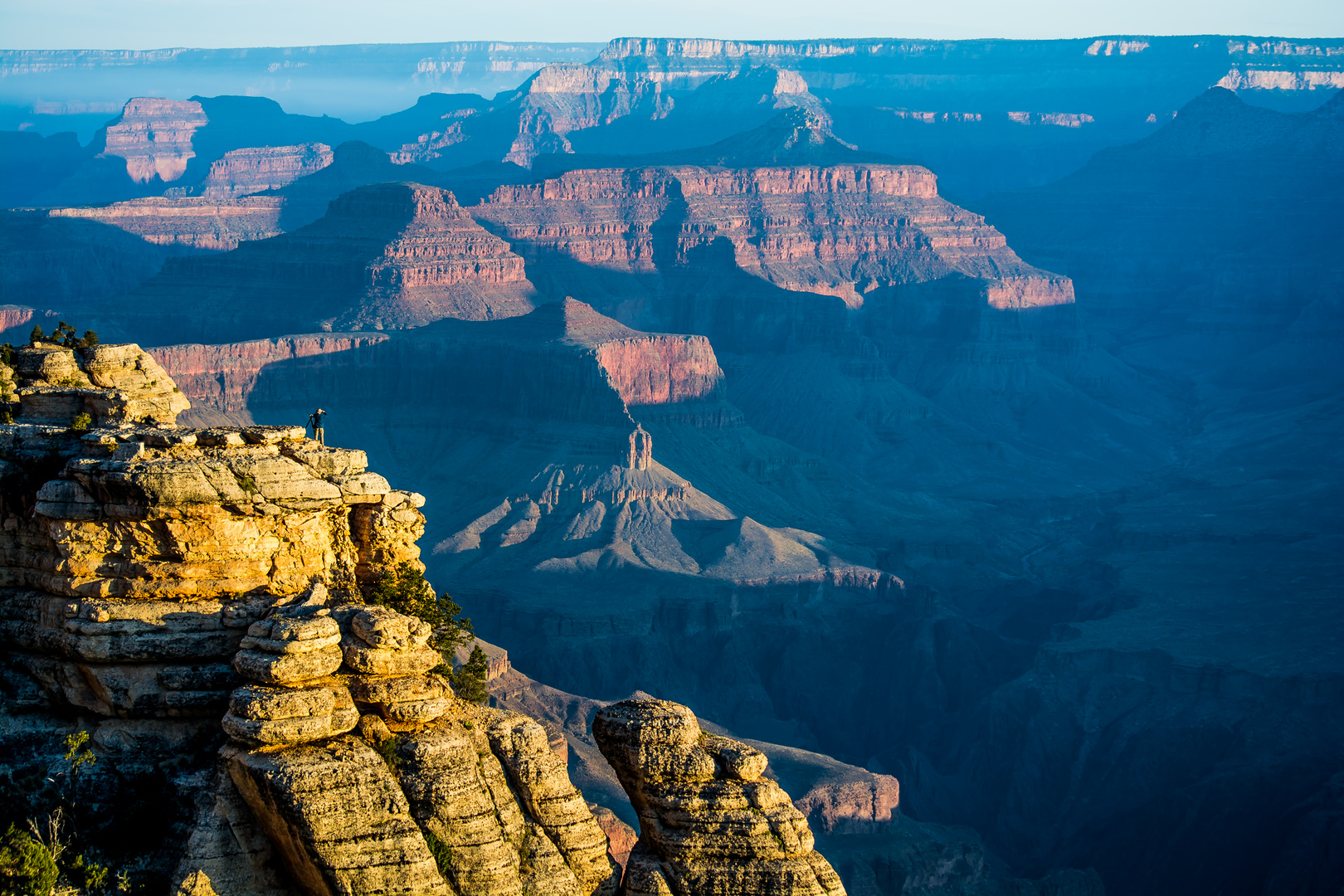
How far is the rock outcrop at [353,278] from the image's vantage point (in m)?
176

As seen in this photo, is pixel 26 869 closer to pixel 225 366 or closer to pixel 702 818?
pixel 702 818

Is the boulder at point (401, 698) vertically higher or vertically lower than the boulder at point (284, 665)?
lower

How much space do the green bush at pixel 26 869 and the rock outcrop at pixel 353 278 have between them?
144m

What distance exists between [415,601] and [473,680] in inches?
172

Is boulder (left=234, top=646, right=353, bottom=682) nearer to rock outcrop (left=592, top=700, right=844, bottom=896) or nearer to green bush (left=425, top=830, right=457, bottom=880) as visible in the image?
green bush (left=425, top=830, right=457, bottom=880)

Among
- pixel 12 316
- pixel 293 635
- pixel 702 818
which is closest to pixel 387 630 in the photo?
pixel 293 635

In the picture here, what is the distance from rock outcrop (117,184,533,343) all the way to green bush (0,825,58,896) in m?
144

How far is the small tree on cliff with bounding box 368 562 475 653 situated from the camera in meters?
35.8

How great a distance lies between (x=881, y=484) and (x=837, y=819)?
310 ft

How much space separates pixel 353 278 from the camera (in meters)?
179

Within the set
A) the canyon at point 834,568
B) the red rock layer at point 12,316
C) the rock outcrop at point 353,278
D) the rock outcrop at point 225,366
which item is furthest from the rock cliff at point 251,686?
the red rock layer at point 12,316

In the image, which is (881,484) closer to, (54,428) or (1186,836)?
(1186,836)

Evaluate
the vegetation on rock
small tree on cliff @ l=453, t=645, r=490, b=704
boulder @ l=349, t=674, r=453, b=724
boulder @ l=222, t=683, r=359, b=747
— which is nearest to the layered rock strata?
boulder @ l=222, t=683, r=359, b=747

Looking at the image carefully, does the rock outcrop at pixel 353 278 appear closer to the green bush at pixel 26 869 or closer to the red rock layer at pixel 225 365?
the red rock layer at pixel 225 365
